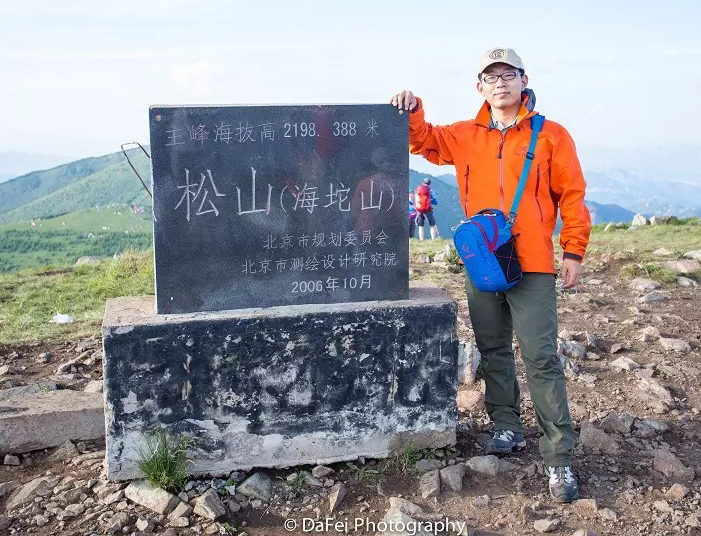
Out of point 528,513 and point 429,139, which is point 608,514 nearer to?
point 528,513

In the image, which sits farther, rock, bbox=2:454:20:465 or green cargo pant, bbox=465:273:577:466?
rock, bbox=2:454:20:465

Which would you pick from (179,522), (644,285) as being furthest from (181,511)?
(644,285)

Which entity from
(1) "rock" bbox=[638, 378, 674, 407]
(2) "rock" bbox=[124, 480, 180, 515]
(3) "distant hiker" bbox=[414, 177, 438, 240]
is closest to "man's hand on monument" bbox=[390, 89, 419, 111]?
(2) "rock" bbox=[124, 480, 180, 515]

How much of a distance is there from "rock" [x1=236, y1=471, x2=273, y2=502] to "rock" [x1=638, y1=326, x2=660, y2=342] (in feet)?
13.0

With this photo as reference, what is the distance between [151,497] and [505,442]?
2.06 metres

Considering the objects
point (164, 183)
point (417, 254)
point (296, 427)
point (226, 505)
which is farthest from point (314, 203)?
point (417, 254)

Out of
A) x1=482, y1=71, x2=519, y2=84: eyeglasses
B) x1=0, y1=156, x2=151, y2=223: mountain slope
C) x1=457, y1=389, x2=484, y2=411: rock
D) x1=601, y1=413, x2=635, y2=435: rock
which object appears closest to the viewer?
x1=482, y1=71, x2=519, y2=84: eyeglasses

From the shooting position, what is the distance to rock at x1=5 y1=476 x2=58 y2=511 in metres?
3.75

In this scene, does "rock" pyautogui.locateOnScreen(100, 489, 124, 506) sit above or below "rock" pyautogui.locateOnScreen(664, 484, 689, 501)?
above

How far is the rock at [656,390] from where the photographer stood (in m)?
5.08

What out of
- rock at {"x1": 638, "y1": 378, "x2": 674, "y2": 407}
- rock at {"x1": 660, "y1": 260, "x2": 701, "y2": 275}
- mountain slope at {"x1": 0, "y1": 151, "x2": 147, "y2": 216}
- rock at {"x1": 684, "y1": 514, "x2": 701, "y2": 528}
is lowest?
rock at {"x1": 684, "y1": 514, "x2": 701, "y2": 528}

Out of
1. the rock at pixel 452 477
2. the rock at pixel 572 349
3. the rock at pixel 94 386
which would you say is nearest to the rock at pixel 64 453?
the rock at pixel 94 386

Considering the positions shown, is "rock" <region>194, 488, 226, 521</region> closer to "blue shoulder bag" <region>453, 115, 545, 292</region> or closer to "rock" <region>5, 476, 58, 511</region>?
"rock" <region>5, 476, 58, 511</region>

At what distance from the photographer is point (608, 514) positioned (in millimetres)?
3623
